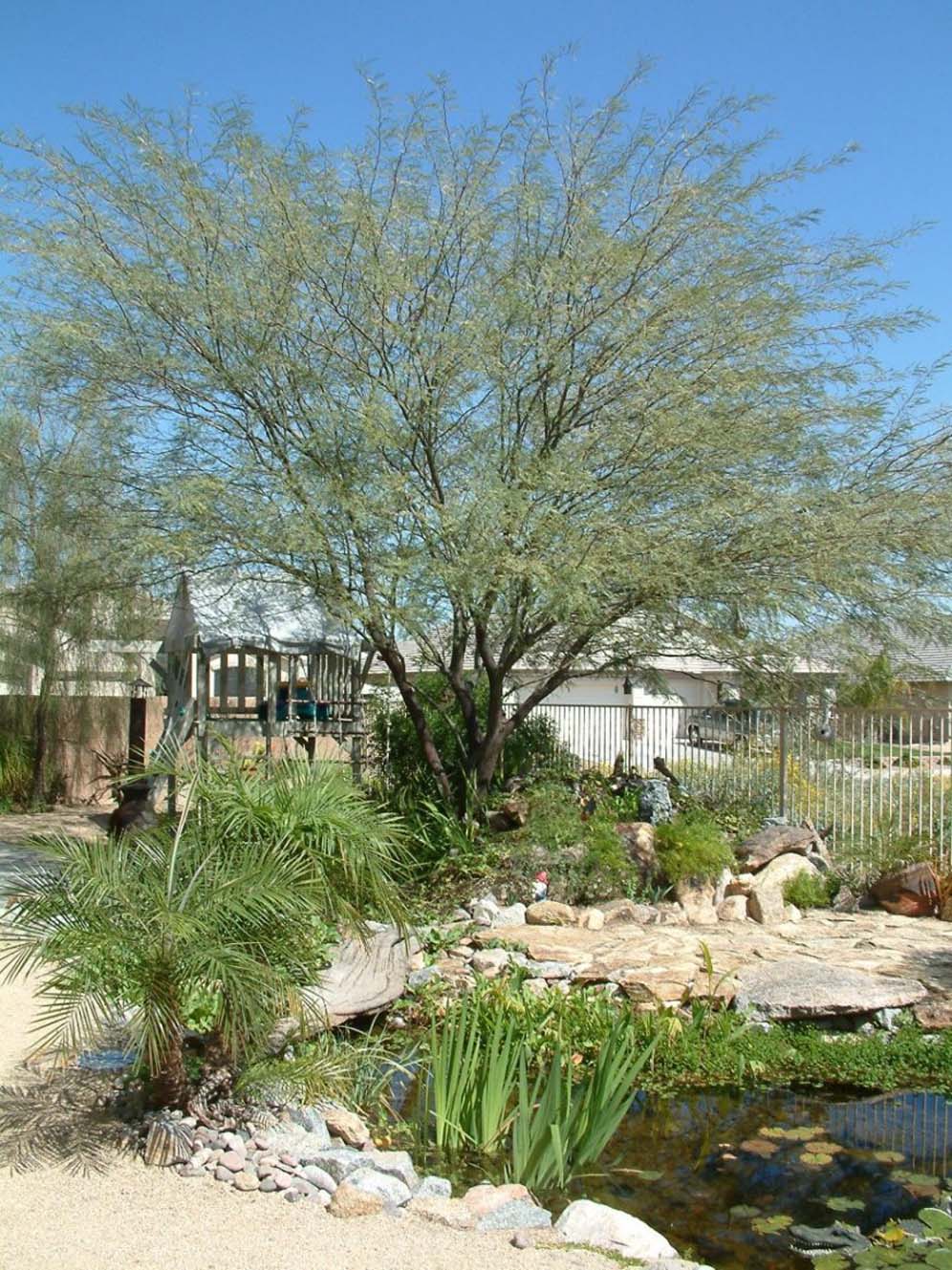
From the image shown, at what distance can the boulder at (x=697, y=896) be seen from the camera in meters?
11.1

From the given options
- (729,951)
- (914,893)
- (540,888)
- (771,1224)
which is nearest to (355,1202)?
(771,1224)

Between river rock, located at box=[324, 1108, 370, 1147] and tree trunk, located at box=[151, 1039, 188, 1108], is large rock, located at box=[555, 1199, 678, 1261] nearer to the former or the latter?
river rock, located at box=[324, 1108, 370, 1147]

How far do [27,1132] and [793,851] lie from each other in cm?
865

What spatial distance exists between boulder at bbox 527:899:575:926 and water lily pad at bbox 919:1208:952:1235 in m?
5.18

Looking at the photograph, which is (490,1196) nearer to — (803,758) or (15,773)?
(803,758)

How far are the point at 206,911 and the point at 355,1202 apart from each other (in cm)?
129

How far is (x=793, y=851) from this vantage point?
12391mm

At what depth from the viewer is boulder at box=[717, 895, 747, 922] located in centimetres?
1114

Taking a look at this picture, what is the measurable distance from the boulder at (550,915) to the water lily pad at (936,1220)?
5.18 meters

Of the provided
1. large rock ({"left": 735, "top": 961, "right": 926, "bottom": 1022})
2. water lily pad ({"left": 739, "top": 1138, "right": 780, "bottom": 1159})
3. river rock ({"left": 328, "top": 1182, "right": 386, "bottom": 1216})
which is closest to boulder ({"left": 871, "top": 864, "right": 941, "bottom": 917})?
large rock ({"left": 735, "top": 961, "right": 926, "bottom": 1022})

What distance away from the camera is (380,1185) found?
498 cm

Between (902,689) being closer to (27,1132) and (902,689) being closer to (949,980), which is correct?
(949,980)

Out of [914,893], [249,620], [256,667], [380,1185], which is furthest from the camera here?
[256,667]

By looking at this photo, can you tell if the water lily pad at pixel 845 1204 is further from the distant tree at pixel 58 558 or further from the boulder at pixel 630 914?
the distant tree at pixel 58 558
